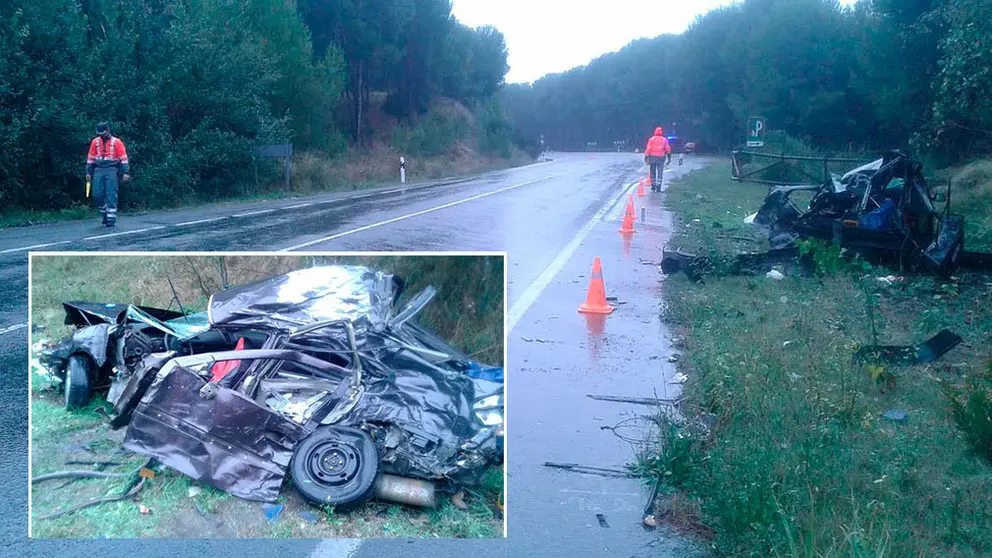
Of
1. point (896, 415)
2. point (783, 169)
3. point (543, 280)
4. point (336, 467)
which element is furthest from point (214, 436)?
point (783, 169)

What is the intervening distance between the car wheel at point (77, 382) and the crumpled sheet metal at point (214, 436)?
0.44 meters

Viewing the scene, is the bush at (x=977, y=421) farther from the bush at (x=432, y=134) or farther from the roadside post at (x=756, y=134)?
the bush at (x=432, y=134)

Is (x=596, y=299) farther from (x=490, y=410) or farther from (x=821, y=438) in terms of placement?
(x=490, y=410)

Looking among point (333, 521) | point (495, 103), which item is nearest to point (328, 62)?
point (495, 103)

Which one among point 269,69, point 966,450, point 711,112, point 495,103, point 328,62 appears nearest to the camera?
point 966,450

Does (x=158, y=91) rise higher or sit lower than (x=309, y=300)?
higher

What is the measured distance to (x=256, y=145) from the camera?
1189 inches

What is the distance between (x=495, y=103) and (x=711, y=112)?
50.2 feet

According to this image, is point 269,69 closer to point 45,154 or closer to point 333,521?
point 45,154

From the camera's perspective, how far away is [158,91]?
2697cm

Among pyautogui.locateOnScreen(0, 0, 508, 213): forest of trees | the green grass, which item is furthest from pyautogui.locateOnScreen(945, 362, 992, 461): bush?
pyautogui.locateOnScreen(0, 0, 508, 213): forest of trees

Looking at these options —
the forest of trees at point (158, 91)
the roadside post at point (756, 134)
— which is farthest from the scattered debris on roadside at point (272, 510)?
the roadside post at point (756, 134)

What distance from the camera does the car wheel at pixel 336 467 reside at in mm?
3533

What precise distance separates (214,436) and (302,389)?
386 millimetres
